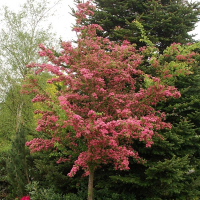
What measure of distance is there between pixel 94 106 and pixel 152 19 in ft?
15.5

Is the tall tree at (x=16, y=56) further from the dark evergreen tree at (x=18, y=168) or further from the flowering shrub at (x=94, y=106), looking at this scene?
the flowering shrub at (x=94, y=106)

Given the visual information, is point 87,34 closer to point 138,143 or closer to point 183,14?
point 138,143

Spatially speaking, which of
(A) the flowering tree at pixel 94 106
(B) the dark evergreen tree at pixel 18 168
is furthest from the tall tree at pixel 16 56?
(A) the flowering tree at pixel 94 106

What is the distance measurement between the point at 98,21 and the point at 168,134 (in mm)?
4682

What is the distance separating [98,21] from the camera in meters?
7.20

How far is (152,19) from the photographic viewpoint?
722 cm

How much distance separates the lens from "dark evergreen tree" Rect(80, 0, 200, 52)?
22.3 ft

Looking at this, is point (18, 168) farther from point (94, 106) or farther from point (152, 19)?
point (152, 19)

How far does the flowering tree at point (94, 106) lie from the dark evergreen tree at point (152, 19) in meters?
2.71

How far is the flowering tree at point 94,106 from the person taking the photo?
3.44 m

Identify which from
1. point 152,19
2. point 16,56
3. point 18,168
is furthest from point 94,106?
point 16,56

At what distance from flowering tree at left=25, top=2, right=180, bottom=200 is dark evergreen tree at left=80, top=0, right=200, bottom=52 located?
8.88ft

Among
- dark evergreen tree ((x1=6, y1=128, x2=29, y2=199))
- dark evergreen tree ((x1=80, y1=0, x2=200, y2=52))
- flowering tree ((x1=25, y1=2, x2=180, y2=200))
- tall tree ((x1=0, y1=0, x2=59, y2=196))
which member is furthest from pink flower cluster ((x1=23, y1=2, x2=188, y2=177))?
tall tree ((x1=0, y1=0, x2=59, y2=196))

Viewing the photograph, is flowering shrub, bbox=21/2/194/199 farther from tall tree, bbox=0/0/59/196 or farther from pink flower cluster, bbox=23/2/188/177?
tall tree, bbox=0/0/59/196
